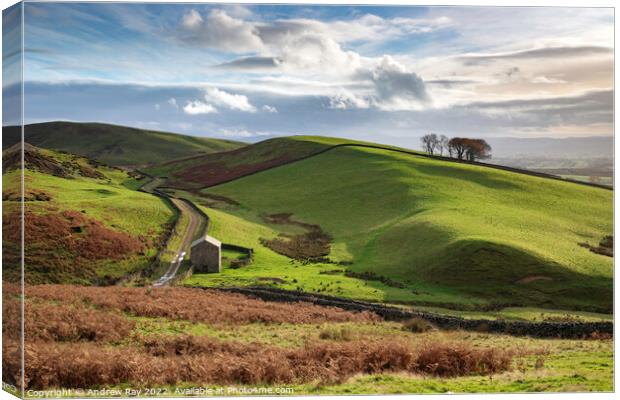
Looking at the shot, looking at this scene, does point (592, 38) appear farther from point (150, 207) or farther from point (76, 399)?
point (150, 207)

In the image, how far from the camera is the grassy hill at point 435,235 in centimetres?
3500

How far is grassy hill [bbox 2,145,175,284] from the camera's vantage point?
110 feet

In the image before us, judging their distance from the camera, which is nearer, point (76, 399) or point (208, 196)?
point (76, 399)

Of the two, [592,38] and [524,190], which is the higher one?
[592,38]

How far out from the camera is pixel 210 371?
1742 cm

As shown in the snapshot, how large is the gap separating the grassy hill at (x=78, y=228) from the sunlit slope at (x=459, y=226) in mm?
14728

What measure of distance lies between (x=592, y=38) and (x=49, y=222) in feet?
112

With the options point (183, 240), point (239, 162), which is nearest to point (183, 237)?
point (183, 240)

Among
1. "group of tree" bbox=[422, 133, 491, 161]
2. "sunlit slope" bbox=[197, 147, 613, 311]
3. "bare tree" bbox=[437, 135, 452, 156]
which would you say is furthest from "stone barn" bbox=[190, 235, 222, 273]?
"group of tree" bbox=[422, 133, 491, 161]

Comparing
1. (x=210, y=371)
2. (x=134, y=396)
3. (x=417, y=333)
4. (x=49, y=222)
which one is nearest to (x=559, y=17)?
(x=417, y=333)

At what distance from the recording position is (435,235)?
143 ft

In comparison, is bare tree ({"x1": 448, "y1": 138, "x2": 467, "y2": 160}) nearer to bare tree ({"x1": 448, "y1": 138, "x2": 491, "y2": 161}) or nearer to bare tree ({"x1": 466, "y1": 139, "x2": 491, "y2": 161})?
bare tree ({"x1": 448, "y1": 138, "x2": 491, "y2": 161})

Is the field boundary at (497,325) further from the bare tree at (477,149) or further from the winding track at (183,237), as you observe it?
the bare tree at (477,149)

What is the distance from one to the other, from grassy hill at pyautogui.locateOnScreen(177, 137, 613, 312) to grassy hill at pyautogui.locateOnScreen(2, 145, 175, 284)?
5.71 m
